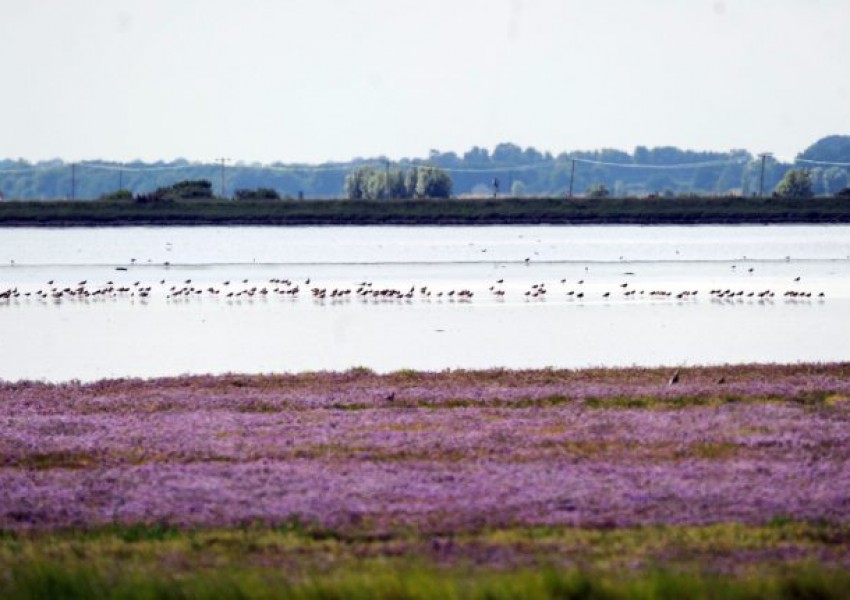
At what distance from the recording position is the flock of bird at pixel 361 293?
56250 mm

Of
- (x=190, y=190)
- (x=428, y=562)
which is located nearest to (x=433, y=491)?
(x=428, y=562)

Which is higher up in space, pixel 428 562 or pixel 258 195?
pixel 258 195

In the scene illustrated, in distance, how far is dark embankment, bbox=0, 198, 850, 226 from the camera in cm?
14362

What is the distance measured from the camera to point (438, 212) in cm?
14462

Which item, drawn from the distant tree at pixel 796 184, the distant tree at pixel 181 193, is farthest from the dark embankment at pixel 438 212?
the distant tree at pixel 796 184

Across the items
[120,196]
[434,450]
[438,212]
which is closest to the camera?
[434,450]

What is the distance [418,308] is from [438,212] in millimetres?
92828

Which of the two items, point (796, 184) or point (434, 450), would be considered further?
point (796, 184)

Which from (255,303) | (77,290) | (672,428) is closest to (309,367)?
(672,428)

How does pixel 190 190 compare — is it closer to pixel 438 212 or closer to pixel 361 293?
pixel 438 212

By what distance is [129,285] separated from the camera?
6712 cm

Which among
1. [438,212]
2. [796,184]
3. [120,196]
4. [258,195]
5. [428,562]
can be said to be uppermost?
[796,184]

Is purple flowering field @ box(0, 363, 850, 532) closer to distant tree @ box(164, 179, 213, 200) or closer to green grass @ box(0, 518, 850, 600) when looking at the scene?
green grass @ box(0, 518, 850, 600)

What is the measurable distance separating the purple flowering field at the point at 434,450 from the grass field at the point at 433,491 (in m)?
0.05
